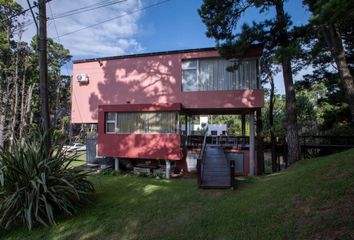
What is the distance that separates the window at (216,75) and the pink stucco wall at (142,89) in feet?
1.08

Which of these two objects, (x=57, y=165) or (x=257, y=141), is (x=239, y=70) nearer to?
(x=257, y=141)

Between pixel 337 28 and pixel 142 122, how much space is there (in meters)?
10.5

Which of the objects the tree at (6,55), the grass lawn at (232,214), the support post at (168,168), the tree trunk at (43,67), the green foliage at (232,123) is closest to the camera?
the grass lawn at (232,214)

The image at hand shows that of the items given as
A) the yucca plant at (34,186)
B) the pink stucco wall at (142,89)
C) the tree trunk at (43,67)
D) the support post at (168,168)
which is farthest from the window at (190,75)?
the yucca plant at (34,186)

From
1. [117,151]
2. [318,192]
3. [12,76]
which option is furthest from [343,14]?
[12,76]

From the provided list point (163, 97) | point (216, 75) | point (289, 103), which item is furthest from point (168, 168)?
point (289, 103)

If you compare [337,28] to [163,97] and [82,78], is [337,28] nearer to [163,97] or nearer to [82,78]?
[163,97]

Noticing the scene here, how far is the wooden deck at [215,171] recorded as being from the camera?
8.15 metres

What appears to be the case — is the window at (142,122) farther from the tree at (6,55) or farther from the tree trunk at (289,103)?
the tree at (6,55)

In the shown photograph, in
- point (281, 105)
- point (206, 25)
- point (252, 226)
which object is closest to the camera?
point (252, 226)

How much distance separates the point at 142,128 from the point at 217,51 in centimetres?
542

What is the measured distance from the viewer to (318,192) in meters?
5.14

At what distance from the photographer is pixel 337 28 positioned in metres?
11.4

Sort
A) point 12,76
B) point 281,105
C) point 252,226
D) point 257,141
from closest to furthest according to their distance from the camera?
point 252,226
point 257,141
point 12,76
point 281,105
